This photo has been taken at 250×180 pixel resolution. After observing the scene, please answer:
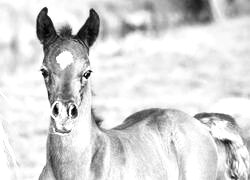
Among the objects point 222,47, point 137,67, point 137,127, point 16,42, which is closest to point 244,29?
point 222,47

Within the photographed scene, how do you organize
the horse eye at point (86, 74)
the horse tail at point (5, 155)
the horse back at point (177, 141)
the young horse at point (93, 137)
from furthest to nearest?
the horse back at point (177, 141) → the horse tail at point (5, 155) → the horse eye at point (86, 74) → the young horse at point (93, 137)

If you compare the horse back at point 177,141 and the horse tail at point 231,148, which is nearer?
the horse back at point 177,141

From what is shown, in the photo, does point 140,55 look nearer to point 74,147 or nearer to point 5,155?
point 5,155

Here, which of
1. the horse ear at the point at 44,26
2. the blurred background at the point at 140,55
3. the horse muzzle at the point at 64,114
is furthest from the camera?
the blurred background at the point at 140,55

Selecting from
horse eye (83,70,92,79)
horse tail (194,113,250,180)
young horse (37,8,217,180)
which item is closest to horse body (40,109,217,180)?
young horse (37,8,217,180)

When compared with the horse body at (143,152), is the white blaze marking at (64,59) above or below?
above

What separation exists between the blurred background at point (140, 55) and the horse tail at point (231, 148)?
5502 mm

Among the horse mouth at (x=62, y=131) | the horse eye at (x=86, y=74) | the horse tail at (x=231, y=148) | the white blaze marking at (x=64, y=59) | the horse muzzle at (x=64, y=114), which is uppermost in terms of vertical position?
the white blaze marking at (x=64, y=59)

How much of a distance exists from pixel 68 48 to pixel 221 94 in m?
9.01

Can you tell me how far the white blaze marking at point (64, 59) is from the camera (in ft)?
14.0

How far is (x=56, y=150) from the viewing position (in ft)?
14.6

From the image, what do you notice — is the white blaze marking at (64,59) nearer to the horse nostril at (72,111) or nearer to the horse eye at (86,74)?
the horse eye at (86,74)

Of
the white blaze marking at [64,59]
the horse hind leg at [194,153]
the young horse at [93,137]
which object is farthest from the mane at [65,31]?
the horse hind leg at [194,153]

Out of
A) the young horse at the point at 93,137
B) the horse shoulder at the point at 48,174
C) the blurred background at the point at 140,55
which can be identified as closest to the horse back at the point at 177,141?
the young horse at the point at 93,137
